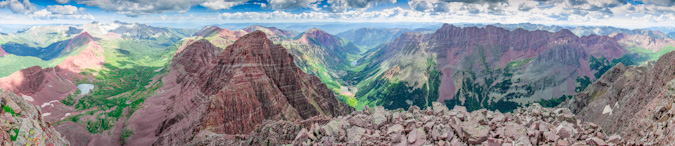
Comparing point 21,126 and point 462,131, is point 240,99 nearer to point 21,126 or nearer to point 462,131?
point 21,126

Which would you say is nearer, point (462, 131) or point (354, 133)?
point (462, 131)

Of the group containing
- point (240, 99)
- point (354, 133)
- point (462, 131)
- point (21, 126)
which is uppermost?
point (21, 126)

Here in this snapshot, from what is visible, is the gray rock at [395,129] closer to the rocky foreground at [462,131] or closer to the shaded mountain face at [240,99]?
the rocky foreground at [462,131]

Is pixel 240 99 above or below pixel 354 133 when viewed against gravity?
below

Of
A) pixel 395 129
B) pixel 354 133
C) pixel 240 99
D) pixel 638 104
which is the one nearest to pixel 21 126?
pixel 354 133

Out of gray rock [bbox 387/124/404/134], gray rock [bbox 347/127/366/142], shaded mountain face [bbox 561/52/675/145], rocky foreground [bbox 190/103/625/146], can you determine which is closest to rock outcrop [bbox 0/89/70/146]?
rocky foreground [bbox 190/103/625/146]

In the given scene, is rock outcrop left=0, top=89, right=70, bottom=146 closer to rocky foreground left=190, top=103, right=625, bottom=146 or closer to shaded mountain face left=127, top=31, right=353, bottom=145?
rocky foreground left=190, top=103, right=625, bottom=146
